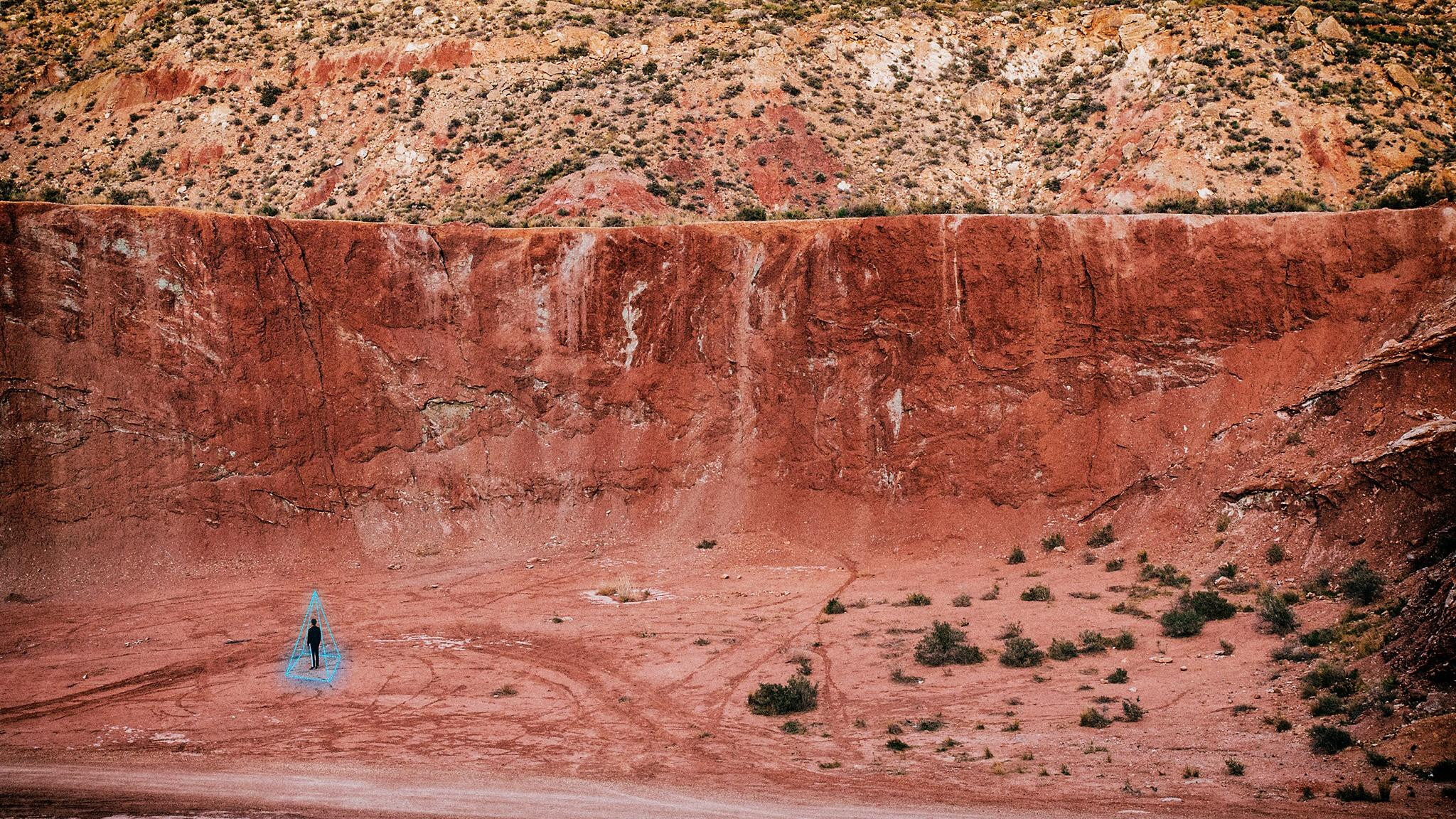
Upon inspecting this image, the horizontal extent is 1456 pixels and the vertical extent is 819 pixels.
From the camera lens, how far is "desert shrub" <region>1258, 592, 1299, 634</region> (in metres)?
15.8

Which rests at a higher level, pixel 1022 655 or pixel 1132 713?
pixel 1132 713

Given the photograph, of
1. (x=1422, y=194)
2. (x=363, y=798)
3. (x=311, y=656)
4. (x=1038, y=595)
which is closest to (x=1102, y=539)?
(x=1038, y=595)

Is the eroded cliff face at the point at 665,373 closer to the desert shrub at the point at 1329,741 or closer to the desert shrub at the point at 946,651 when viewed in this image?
the desert shrub at the point at 946,651

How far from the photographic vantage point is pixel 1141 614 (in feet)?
59.5

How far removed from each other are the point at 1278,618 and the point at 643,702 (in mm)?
9077

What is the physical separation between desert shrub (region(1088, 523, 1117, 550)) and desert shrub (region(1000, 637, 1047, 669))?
6.31m


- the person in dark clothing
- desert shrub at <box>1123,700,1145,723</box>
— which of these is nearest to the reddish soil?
the person in dark clothing

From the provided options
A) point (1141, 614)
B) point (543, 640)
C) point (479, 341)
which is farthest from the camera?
point (479, 341)

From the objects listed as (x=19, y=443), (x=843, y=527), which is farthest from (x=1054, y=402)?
(x=19, y=443)

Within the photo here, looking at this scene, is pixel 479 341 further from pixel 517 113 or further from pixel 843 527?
pixel 517 113

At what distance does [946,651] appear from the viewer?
17094 mm

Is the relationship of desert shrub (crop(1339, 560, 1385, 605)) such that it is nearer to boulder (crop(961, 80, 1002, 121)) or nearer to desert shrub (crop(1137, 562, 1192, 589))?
desert shrub (crop(1137, 562, 1192, 589))

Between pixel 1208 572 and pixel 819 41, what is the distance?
2798cm

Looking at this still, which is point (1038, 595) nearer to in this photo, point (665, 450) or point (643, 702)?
point (643, 702)
